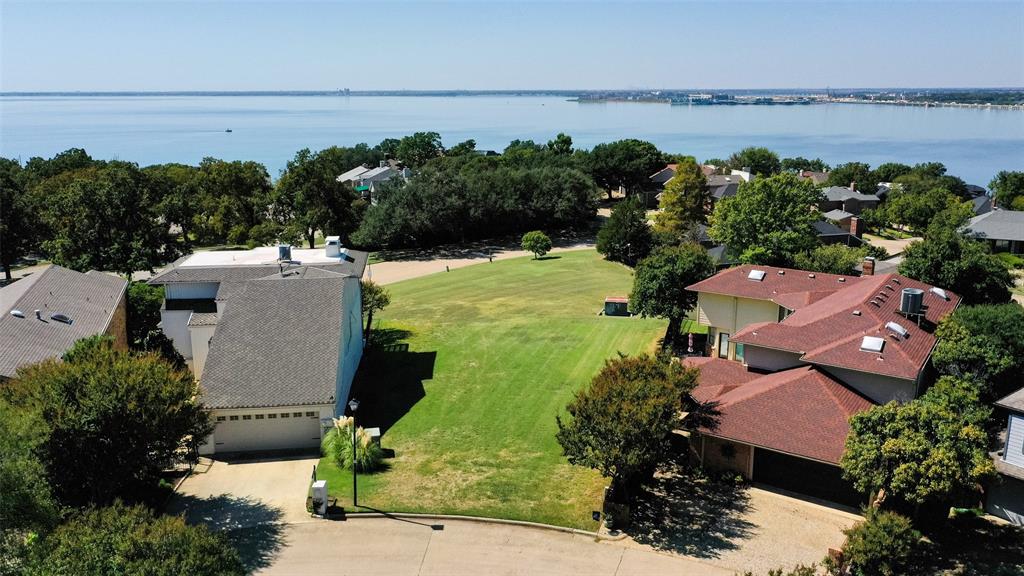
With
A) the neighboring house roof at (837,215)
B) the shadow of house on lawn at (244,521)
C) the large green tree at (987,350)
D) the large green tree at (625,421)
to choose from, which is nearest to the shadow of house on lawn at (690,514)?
the large green tree at (625,421)

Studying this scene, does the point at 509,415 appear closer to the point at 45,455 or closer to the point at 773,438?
the point at 773,438

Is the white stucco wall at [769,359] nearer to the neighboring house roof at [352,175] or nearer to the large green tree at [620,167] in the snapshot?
the large green tree at [620,167]

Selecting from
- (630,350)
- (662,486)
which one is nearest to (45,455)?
(662,486)

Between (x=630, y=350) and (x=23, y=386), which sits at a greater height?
(x=23, y=386)

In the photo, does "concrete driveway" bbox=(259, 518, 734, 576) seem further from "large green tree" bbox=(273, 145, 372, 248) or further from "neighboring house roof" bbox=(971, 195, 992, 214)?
"neighboring house roof" bbox=(971, 195, 992, 214)

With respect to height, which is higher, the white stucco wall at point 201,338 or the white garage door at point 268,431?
the white stucco wall at point 201,338

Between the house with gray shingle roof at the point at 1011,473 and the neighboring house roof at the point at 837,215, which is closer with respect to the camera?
the house with gray shingle roof at the point at 1011,473
